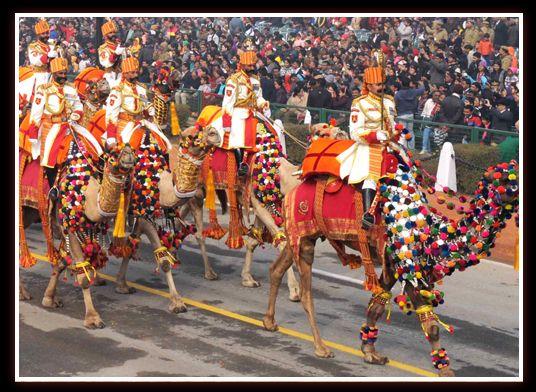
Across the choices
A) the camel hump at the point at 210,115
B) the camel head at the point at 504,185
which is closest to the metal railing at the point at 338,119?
the camel hump at the point at 210,115

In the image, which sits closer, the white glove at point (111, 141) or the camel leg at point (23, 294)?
the camel leg at point (23, 294)

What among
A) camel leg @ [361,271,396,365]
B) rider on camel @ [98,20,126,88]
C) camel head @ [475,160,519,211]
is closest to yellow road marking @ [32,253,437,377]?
camel leg @ [361,271,396,365]

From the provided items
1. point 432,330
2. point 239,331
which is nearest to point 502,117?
point 239,331

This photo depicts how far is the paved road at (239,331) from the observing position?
15477mm

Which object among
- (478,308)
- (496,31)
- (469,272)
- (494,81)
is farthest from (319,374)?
(496,31)

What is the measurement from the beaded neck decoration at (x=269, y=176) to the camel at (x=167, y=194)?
1.18 m

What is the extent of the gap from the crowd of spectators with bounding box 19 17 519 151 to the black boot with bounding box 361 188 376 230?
955cm

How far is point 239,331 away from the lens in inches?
669

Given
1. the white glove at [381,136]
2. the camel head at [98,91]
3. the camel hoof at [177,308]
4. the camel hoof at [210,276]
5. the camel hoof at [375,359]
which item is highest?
the camel head at [98,91]

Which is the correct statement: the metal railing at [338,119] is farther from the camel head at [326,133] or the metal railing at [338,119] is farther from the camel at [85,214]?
the camel at [85,214]

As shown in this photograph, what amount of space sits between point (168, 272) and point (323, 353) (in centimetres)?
320

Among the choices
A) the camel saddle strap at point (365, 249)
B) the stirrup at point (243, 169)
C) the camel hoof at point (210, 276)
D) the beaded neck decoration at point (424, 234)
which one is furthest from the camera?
the camel hoof at point (210, 276)

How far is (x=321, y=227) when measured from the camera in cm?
1572

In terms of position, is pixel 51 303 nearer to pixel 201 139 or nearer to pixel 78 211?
pixel 78 211
